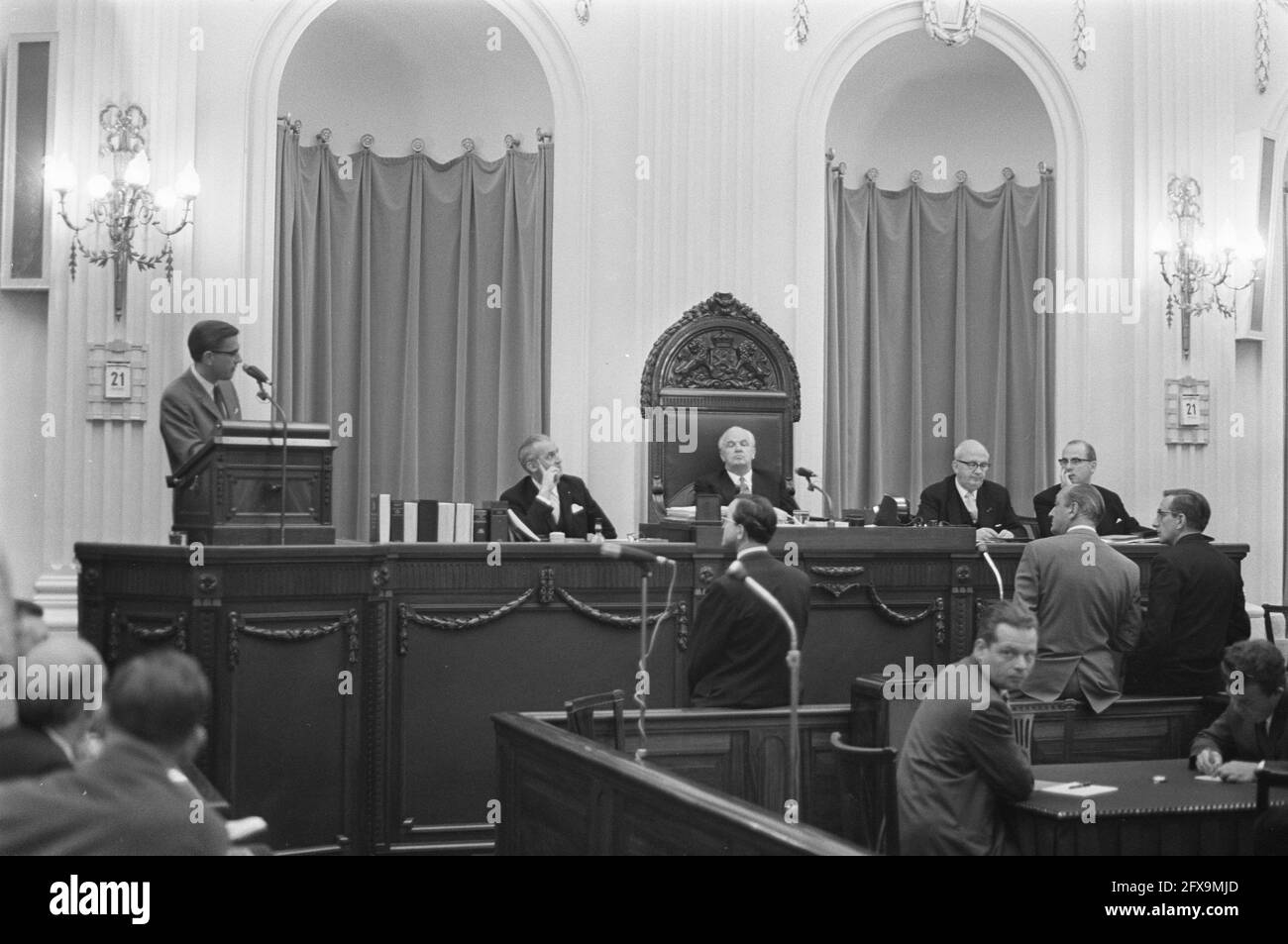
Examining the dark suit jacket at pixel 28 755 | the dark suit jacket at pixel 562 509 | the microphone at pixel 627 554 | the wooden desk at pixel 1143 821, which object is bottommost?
the wooden desk at pixel 1143 821

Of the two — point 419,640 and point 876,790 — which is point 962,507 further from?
point 876,790

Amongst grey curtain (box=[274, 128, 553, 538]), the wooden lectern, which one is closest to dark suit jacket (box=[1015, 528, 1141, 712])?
the wooden lectern

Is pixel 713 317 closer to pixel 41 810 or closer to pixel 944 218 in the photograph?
pixel 944 218

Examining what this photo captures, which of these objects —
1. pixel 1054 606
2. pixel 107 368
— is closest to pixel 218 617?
pixel 107 368

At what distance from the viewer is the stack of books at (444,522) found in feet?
23.5

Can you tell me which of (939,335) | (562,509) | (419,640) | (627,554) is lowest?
(419,640)

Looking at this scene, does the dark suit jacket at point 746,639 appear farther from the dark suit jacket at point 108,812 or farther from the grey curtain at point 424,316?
the grey curtain at point 424,316

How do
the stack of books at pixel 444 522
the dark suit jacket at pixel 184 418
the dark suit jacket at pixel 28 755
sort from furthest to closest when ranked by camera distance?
the stack of books at pixel 444 522, the dark suit jacket at pixel 184 418, the dark suit jacket at pixel 28 755

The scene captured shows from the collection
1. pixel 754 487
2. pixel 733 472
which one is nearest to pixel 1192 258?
pixel 754 487

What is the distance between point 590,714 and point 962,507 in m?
4.00

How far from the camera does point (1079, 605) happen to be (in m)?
6.63

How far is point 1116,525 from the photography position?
923 cm

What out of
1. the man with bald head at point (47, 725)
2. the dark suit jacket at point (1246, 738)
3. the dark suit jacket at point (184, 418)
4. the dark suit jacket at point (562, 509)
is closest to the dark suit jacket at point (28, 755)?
the man with bald head at point (47, 725)

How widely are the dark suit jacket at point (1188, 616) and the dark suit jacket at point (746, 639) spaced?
1.96m
